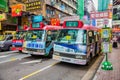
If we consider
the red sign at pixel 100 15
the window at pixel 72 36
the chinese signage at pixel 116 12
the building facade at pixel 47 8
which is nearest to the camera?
the red sign at pixel 100 15

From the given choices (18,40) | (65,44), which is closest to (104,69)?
(65,44)

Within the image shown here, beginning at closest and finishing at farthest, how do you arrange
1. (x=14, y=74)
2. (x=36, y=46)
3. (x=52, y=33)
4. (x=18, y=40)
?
(x=14, y=74), (x=36, y=46), (x=52, y=33), (x=18, y=40)

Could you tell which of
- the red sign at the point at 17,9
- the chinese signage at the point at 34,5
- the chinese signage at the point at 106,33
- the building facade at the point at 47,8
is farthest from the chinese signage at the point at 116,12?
the chinese signage at the point at 106,33

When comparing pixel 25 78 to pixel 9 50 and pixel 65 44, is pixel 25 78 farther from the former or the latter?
pixel 9 50

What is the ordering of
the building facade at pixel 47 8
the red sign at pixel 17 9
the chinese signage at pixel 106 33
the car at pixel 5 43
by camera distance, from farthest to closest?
the building facade at pixel 47 8, the red sign at pixel 17 9, the car at pixel 5 43, the chinese signage at pixel 106 33

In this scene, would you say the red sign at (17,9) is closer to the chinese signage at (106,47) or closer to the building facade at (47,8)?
A: the building facade at (47,8)

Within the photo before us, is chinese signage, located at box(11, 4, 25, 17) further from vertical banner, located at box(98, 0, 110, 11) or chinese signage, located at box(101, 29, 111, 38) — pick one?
chinese signage, located at box(101, 29, 111, 38)

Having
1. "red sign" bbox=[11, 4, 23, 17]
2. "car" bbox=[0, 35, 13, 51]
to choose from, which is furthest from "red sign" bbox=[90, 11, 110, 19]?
"red sign" bbox=[11, 4, 23, 17]

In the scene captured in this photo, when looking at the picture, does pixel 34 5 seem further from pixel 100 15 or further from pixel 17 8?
pixel 100 15

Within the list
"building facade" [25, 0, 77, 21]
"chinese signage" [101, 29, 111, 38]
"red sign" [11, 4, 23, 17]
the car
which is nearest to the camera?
"chinese signage" [101, 29, 111, 38]

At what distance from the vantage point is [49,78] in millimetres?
7793

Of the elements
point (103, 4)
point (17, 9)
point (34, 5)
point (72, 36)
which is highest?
point (34, 5)

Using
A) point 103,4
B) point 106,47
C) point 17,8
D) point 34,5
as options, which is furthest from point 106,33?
point 34,5

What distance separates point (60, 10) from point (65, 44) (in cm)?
3574
